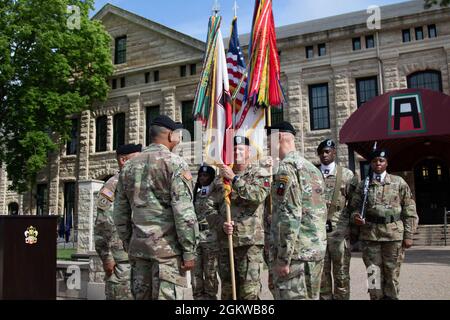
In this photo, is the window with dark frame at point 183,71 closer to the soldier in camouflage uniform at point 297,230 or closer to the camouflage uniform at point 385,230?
the camouflage uniform at point 385,230

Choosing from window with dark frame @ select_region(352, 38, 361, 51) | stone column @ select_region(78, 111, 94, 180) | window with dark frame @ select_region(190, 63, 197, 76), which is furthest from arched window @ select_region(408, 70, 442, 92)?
stone column @ select_region(78, 111, 94, 180)

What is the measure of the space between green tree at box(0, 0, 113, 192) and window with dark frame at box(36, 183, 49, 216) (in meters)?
2.50

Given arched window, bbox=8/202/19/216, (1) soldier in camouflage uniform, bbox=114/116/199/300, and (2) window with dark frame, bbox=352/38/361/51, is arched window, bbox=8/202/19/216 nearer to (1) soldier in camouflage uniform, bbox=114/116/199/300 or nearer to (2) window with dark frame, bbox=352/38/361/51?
(2) window with dark frame, bbox=352/38/361/51

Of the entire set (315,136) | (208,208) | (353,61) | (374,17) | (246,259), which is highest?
(374,17)

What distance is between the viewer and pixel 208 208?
244 inches

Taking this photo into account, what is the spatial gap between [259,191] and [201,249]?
1.34 m

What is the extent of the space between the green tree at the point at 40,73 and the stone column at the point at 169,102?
3.92m

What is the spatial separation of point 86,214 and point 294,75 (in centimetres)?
1452

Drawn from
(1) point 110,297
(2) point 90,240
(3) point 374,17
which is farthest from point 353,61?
(1) point 110,297

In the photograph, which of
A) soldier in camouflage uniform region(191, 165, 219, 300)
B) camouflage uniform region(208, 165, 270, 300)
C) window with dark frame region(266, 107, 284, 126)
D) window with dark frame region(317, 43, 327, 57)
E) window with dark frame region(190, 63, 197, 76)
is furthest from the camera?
window with dark frame region(190, 63, 197, 76)

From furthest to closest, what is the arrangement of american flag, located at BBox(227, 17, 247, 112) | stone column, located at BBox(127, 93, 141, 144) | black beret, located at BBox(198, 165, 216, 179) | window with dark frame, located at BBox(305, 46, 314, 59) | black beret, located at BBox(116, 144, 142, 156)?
1. stone column, located at BBox(127, 93, 141, 144)
2. window with dark frame, located at BBox(305, 46, 314, 59)
3. american flag, located at BBox(227, 17, 247, 112)
4. black beret, located at BBox(198, 165, 216, 179)
5. black beret, located at BBox(116, 144, 142, 156)

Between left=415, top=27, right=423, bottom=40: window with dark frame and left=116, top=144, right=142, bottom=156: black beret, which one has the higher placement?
left=415, top=27, right=423, bottom=40: window with dark frame

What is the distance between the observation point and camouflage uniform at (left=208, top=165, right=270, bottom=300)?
518cm

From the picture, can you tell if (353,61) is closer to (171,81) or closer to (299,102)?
(299,102)
